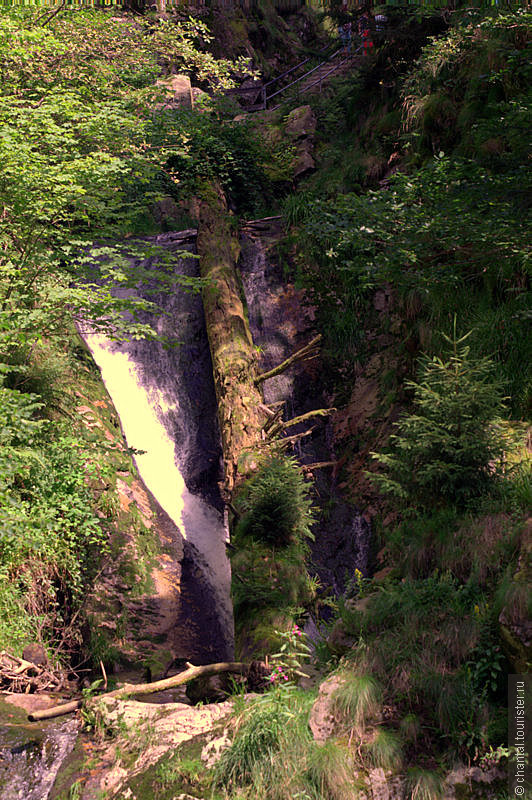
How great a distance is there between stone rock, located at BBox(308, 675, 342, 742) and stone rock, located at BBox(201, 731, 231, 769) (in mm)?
710

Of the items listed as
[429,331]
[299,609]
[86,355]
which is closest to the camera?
[299,609]

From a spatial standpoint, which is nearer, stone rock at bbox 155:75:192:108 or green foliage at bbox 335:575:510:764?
green foliage at bbox 335:575:510:764

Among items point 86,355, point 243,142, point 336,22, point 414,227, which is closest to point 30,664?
point 86,355

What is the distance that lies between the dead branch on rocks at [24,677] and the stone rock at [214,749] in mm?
3122

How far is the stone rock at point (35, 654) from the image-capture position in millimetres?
6523

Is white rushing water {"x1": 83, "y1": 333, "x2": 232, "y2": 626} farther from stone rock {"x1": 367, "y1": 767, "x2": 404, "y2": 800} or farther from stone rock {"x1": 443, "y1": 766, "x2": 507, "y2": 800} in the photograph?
stone rock {"x1": 443, "y1": 766, "x2": 507, "y2": 800}

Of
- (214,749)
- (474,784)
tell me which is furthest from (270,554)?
(474,784)

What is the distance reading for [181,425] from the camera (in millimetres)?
10859

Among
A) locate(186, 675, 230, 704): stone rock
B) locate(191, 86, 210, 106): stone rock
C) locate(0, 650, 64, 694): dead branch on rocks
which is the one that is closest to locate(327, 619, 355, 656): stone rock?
locate(186, 675, 230, 704): stone rock

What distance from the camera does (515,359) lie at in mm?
6547

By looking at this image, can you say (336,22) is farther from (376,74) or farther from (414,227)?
(414,227)

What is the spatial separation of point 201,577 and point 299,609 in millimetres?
3258

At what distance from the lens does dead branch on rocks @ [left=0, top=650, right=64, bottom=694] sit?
6.09m

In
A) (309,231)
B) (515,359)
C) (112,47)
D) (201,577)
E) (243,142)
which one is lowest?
(201,577)
